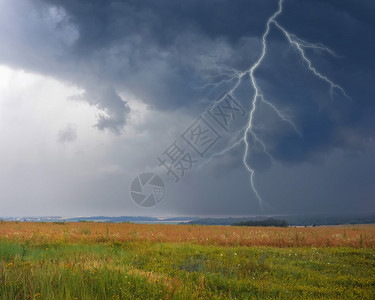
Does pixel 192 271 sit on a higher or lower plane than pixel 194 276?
lower

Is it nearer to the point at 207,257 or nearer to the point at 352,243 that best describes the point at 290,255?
the point at 207,257

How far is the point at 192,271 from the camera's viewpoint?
1032 centimetres

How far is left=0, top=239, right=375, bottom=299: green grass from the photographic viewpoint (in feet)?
21.3

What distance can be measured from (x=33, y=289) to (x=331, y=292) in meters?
7.14

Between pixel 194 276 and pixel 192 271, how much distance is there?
1277mm

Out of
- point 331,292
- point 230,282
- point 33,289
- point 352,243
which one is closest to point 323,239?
point 352,243

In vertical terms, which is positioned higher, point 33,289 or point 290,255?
point 33,289

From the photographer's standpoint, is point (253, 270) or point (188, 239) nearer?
point (253, 270)

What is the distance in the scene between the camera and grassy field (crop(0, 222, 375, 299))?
6.56 metres

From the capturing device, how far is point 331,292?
8.35m

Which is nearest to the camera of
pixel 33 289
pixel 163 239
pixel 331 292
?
pixel 33 289

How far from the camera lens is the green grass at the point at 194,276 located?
6.48 meters

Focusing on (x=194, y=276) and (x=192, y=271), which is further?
(x=192, y=271)

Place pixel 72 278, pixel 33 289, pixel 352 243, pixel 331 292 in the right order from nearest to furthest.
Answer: pixel 33 289
pixel 72 278
pixel 331 292
pixel 352 243
